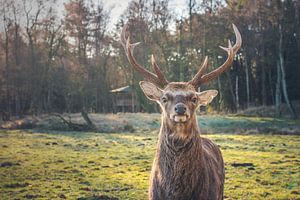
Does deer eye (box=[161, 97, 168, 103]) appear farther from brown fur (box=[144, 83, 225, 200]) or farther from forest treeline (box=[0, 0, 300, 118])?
forest treeline (box=[0, 0, 300, 118])

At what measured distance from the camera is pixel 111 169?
30.1ft

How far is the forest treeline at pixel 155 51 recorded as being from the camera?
83.0ft

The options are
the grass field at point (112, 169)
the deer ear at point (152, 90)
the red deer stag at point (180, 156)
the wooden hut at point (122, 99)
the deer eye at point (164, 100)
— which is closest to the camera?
the red deer stag at point (180, 156)

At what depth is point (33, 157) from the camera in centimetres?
1068

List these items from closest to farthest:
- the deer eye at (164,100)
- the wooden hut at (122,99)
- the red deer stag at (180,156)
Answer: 1. the red deer stag at (180,156)
2. the deer eye at (164,100)
3. the wooden hut at (122,99)

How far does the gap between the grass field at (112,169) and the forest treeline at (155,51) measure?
11374 mm

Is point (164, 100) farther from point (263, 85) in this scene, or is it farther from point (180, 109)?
point (263, 85)

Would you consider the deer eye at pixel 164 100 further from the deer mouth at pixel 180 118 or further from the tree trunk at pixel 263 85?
the tree trunk at pixel 263 85

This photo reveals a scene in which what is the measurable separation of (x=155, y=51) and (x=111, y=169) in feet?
71.8

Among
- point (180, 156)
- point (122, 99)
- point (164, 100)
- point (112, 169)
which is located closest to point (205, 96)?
point (164, 100)

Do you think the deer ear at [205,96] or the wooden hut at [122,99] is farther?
the wooden hut at [122,99]

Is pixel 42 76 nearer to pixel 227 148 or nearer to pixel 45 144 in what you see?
pixel 45 144

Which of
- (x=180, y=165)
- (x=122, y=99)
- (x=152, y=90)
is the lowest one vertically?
(x=180, y=165)

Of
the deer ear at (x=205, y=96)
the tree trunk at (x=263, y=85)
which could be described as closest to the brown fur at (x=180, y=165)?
the deer ear at (x=205, y=96)
